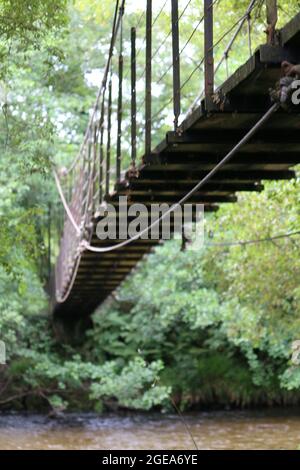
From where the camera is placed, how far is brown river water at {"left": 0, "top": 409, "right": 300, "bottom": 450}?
1018cm

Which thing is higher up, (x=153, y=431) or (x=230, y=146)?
(x=230, y=146)

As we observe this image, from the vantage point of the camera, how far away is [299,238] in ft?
27.9

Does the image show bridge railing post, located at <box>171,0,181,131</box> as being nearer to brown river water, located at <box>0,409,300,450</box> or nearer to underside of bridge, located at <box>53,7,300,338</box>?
underside of bridge, located at <box>53,7,300,338</box>

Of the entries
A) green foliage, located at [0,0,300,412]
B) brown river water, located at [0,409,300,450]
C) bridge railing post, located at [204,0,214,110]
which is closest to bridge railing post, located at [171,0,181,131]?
bridge railing post, located at [204,0,214,110]

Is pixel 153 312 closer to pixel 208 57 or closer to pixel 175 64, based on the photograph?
pixel 175 64

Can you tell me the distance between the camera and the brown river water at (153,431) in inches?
401

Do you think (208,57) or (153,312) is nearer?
(208,57)

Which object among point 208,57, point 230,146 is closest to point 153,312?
point 230,146

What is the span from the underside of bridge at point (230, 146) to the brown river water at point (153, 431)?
3.55 metres

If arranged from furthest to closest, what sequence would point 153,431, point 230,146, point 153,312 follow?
point 153,312 < point 153,431 < point 230,146

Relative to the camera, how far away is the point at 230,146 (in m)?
4.47

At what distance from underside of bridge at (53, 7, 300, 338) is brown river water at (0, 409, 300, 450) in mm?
3545

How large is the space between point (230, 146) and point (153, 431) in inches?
289

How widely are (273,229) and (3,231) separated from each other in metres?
4.13
